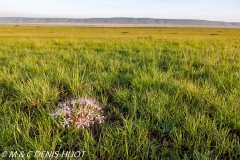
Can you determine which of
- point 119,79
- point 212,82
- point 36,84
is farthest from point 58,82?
point 212,82

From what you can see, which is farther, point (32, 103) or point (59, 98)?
point (59, 98)

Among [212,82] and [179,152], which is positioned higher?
[212,82]

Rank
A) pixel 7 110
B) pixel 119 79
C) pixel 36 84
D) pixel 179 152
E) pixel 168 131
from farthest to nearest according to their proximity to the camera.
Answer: pixel 119 79 → pixel 36 84 → pixel 7 110 → pixel 168 131 → pixel 179 152

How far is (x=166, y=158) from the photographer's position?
1.79 metres

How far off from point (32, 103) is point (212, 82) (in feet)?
Answer: 11.2

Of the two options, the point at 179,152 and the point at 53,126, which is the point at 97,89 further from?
the point at 179,152

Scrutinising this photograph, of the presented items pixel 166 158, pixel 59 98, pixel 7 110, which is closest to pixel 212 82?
pixel 166 158

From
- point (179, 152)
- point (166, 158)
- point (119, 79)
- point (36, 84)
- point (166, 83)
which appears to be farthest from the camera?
point (119, 79)

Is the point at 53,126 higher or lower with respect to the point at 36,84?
lower

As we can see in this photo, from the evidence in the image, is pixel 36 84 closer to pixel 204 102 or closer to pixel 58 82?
pixel 58 82

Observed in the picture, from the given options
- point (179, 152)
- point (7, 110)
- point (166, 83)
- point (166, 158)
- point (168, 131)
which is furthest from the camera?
point (166, 83)

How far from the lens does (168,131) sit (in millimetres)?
2238

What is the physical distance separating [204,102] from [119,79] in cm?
192

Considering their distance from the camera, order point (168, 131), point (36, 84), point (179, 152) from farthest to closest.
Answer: point (36, 84) → point (168, 131) → point (179, 152)
